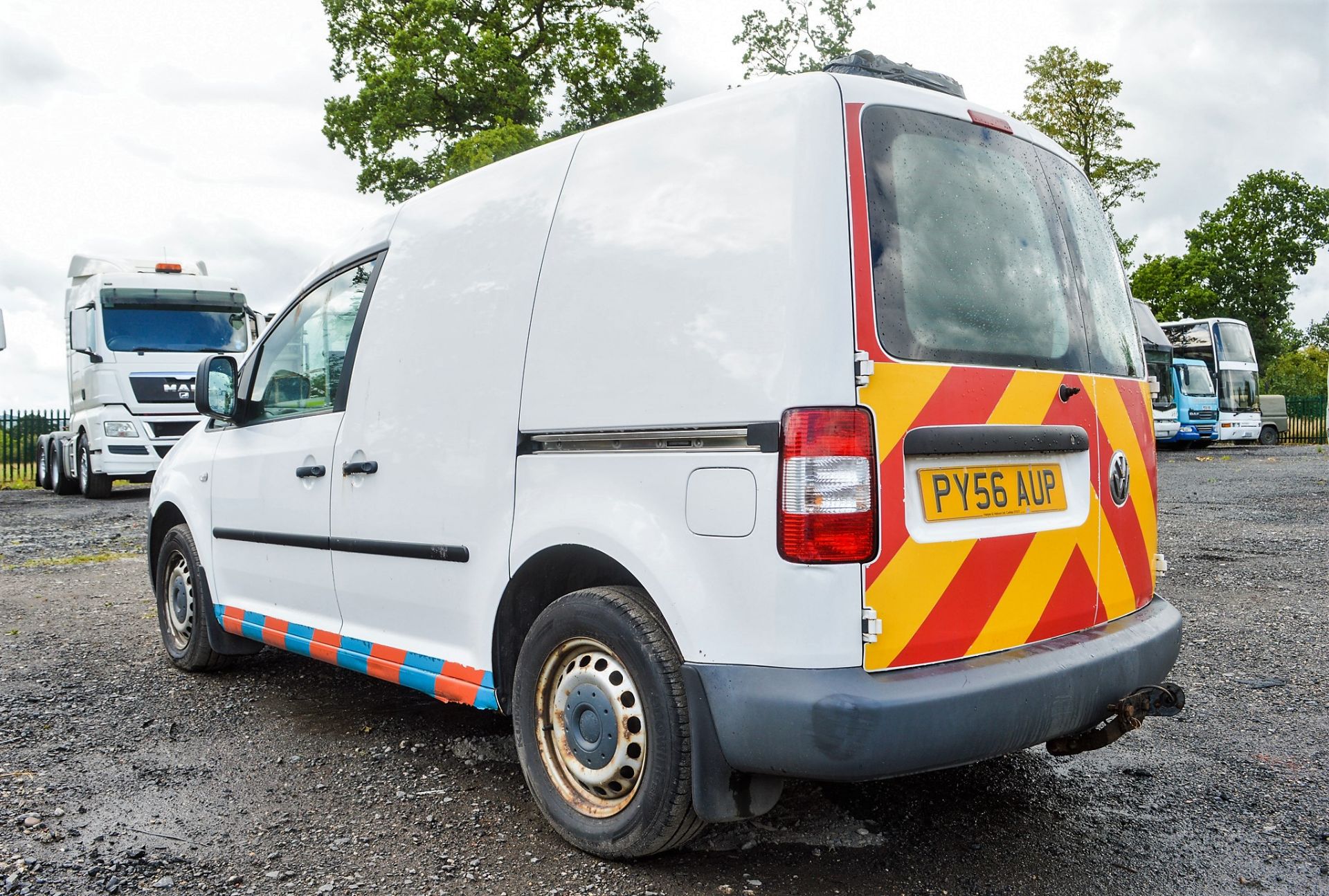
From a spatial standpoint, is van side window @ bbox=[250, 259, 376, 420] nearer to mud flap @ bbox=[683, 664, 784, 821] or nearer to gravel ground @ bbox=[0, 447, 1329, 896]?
gravel ground @ bbox=[0, 447, 1329, 896]

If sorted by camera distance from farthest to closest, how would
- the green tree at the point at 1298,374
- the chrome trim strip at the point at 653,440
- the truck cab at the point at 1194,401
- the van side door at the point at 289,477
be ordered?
1. the green tree at the point at 1298,374
2. the truck cab at the point at 1194,401
3. the van side door at the point at 289,477
4. the chrome trim strip at the point at 653,440

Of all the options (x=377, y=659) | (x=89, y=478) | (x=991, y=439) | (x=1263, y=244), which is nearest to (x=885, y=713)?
(x=991, y=439)

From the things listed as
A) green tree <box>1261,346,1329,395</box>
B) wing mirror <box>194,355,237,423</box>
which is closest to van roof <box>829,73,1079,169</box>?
wing mirror <box>194,355,237,423</box>

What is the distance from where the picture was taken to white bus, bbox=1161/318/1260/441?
3019 centimetres

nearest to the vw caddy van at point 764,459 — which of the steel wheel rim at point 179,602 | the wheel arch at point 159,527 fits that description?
the steel wheel rim at point 179,602

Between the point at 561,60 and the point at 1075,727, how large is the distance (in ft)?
92.2

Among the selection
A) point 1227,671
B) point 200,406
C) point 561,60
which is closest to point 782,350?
point 200,406

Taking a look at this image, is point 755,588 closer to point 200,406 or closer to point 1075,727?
point 1075,727

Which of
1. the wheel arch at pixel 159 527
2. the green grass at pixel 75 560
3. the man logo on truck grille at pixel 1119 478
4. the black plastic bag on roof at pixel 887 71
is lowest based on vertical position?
the green grass at pixel 75 560

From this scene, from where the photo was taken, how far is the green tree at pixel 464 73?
27.5 m

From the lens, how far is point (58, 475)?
729 inches

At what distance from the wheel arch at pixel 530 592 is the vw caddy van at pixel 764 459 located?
0.01m

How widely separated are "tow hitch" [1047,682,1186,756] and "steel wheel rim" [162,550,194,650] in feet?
13.2

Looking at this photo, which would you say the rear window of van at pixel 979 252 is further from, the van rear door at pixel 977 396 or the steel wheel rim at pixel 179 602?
the steel wheel rim at pixel 179 602
